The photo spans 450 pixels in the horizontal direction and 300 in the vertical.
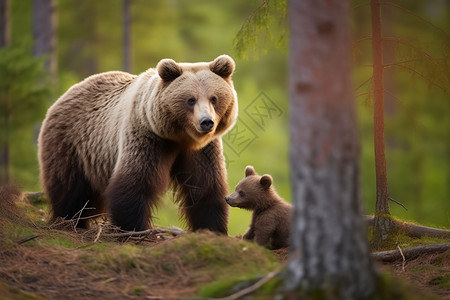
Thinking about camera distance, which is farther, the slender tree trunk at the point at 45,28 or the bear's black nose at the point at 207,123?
the slender tree trunk at the point at 45,28

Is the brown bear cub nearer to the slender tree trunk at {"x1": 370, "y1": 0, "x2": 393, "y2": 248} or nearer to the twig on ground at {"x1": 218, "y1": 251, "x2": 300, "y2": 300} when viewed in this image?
the slender tree trunk at {"x1": 370, "y1": 0, "x2": 393, "y2": 248}

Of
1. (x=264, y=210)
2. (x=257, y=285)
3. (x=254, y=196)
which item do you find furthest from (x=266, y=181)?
(x=257, y=285)

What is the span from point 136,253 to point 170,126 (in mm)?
1902

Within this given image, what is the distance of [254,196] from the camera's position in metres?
6.61

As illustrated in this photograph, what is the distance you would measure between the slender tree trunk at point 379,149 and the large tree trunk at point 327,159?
2778 mm

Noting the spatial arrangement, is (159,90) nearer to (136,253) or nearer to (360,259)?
(136,253)

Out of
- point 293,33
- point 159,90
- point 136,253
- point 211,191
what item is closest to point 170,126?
point 159,90

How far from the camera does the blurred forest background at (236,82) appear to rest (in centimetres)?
1430

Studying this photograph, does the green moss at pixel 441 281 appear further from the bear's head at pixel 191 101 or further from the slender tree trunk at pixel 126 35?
the slender tree trunk at pixel 126 35

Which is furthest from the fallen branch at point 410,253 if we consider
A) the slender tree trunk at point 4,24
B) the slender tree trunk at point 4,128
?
the slender tree trunk at point 4,24

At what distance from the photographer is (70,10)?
20.4 meters

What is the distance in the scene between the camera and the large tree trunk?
3.45 meters

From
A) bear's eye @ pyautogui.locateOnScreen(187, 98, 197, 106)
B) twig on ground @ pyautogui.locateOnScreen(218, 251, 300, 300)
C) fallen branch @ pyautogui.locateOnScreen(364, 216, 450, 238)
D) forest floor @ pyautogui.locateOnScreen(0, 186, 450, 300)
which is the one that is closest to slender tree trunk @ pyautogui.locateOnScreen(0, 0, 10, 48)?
bear's eye @ pyautogui.locateOnScreen(187, 98, 197, 106)

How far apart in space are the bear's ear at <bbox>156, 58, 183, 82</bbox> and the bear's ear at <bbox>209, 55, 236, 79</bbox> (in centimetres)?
37
